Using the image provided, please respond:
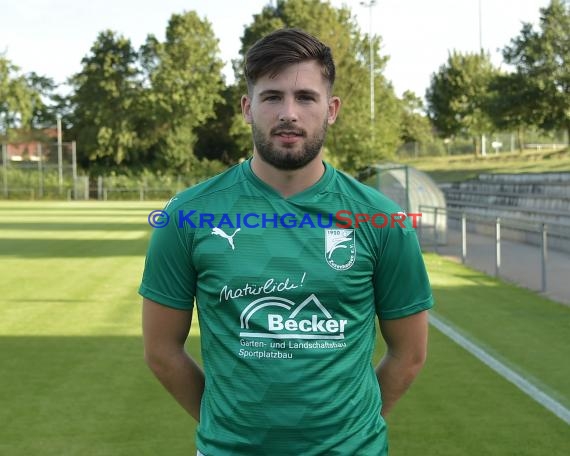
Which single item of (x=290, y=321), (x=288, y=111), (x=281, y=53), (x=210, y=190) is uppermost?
(x=281, y=53)

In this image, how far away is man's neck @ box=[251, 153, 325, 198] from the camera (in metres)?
2.73

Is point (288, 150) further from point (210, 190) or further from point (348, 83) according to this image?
point (348, 83)

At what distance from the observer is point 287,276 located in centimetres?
264

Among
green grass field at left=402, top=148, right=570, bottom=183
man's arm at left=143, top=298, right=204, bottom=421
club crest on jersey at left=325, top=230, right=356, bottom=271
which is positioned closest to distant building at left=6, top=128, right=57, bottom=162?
green grass field at left=402, top=148, right=570, bottom=183

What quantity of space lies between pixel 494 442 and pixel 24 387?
3.79m

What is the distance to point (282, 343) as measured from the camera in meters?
2.62

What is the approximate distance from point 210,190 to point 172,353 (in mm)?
540

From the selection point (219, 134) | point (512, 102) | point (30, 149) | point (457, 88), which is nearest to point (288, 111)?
point (512, 102)

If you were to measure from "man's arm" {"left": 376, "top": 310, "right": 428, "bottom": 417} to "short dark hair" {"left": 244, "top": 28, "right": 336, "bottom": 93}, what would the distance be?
2.61 ft

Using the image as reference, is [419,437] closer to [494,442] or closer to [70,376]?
[494,442]

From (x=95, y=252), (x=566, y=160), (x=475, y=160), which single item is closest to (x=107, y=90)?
(x=475, y=160)

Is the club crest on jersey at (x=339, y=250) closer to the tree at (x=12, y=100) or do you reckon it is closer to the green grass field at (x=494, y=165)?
the green grass field at (x=494, y=165)

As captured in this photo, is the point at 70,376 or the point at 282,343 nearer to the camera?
the point at 282,343

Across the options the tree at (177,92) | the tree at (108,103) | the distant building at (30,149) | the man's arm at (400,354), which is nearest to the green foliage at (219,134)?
the tree at (177,92)
